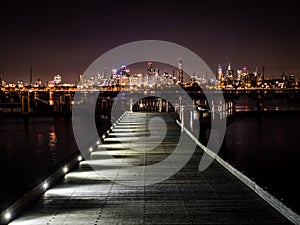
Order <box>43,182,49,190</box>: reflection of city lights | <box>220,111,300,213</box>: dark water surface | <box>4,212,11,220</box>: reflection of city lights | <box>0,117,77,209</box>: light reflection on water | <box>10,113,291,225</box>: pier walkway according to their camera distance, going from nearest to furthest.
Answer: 1. <box>4,212,11,220</box>: reflection of city lights
2. <box>10,113,291,225</box>: pier walkway
3. <box>43,182,49,190</box>: reflection of city lights
4. <box>220,111,300,213</box>: dark water surface
5. <box>0,117,77,209</box>: light reflection on water

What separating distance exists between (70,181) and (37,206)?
1476 millimetres

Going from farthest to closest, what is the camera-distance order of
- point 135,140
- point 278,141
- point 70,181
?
point 278,141
point 135,140
point 70,181

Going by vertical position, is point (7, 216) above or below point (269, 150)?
above

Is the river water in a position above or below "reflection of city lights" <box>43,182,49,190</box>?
below

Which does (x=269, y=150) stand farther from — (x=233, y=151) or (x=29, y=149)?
(x=29, y=149)

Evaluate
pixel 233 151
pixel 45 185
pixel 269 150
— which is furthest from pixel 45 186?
pixel 269 150

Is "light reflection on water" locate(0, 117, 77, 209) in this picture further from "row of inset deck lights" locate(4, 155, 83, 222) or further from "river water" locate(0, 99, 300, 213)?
"row of inset deck lights" locate(4, 155, 83, 222)

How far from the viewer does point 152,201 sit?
546cm

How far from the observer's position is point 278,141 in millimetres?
22031

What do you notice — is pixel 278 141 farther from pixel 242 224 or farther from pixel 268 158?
pixel 242 224

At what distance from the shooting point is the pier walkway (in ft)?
15.3

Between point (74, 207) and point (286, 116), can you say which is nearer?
point (74, 207)

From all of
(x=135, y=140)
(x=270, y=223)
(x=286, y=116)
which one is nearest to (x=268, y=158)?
(x=135, y=140)

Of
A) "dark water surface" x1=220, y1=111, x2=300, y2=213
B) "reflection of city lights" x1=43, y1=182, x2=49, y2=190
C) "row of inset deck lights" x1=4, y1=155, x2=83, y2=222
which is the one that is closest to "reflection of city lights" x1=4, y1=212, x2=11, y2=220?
"row of inset deck lights" x1=4, y1=155, x2=83, y2=222
